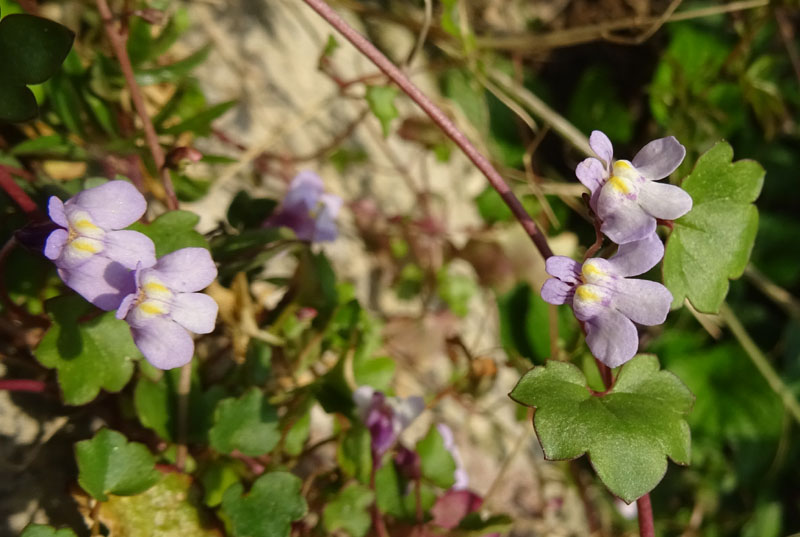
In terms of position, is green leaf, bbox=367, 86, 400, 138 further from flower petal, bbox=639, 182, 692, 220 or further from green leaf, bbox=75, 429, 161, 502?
green leaf, bbox=75, 429, 161, 502

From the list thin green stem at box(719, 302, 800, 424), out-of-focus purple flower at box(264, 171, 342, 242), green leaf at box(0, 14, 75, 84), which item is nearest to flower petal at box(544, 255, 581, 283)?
out-of-focus purple flower at box(264, 171, 342, 242)

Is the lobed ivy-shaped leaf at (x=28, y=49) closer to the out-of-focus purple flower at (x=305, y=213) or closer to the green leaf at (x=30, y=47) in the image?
the green leaf at (x=30, y=47)

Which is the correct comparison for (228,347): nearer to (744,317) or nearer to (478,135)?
(478,135)

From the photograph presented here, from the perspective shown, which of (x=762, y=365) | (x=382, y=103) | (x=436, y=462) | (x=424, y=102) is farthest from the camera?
(x=762, y=365)

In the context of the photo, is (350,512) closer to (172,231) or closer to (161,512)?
(161,512)

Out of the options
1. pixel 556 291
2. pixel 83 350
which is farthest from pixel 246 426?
pixel 556 291
